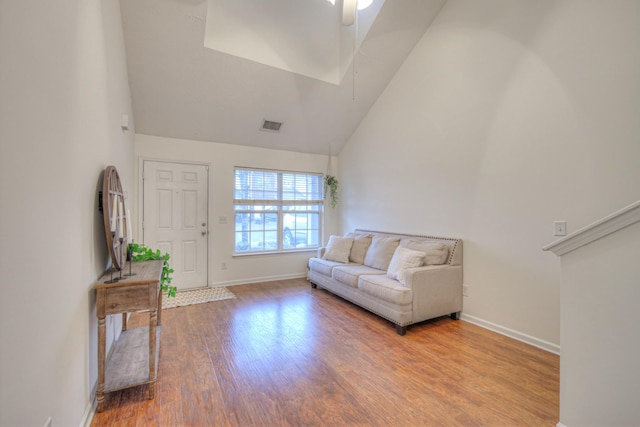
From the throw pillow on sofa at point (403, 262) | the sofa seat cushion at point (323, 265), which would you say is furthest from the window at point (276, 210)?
the throw pillow on sofa at point (403, 262)

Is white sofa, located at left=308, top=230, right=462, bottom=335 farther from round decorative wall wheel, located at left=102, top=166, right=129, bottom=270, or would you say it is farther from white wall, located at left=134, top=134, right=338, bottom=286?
round decorative wall wheel, located at left=102, top=166, right=129, bottom=270

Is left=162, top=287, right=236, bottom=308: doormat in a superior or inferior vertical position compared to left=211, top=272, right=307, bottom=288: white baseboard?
inferior

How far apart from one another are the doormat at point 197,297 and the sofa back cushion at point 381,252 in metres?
2.01

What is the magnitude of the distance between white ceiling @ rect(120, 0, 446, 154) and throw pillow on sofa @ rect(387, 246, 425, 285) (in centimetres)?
252

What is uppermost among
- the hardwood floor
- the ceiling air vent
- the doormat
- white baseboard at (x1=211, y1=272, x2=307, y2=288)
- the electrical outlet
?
the ceiling air vent

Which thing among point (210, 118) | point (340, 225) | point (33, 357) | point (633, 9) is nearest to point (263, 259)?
point (340, 225)

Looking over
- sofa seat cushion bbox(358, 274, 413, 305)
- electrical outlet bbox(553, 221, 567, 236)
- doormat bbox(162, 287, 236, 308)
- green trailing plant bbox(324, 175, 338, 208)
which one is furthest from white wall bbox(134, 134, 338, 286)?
electrical outlet bbox(553, 221, 567, 236)

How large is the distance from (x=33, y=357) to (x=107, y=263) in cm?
138

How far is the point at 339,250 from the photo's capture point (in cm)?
A: 444

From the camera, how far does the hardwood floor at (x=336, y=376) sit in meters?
1.75

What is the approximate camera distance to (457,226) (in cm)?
342

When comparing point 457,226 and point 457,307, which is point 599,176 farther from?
point 457,307

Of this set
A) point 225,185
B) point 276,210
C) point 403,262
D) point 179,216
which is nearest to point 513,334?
point 403,262

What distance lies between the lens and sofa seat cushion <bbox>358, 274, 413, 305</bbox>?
2.92 meters
